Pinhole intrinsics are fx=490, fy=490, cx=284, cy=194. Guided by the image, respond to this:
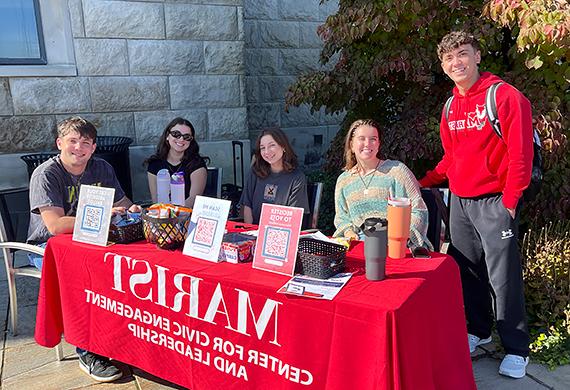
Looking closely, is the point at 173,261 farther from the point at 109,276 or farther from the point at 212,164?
the point at 212,164

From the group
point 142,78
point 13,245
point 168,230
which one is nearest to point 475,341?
point 168,230

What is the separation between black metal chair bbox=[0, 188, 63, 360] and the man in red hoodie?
2.36 metres

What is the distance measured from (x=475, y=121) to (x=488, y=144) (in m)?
0.13

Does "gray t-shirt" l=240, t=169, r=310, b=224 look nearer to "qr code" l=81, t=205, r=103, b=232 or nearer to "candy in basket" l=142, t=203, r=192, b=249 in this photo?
"candy in basket" l=142, t=203, r=192, b=249

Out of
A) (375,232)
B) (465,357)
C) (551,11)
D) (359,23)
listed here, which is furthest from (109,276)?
(551,11)

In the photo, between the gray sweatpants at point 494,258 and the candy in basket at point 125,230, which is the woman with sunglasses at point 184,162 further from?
the gray sweatpants at point 494,258

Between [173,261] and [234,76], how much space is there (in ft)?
13.6

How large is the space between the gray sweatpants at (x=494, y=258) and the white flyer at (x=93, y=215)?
1.87 m

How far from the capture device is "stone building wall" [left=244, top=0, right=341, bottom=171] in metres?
6.79

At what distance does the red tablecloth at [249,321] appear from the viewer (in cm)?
172

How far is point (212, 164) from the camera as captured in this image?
601 cm

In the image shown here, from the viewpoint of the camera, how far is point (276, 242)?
203cm

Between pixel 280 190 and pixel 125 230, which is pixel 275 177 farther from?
pixel 125 230

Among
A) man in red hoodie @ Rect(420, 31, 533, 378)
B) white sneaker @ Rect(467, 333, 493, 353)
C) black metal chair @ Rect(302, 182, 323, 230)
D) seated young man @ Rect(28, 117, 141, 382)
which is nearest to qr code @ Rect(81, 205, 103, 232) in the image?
seated young man @ Rect(28, 117, 141, 382)
